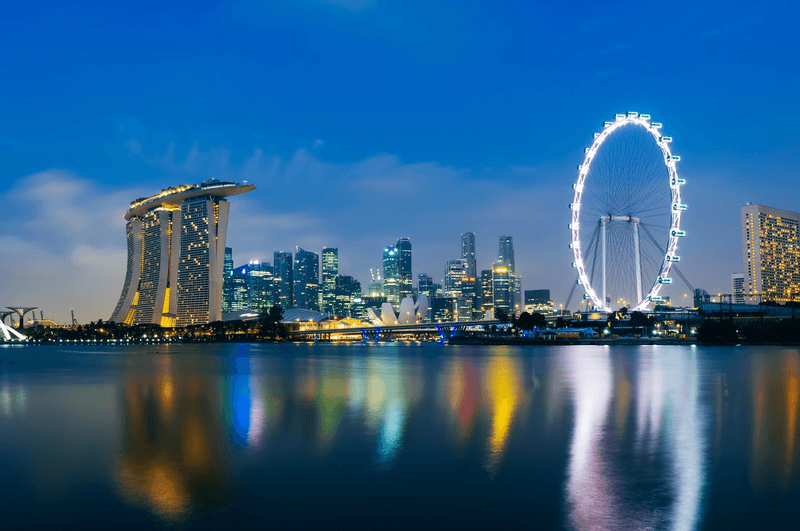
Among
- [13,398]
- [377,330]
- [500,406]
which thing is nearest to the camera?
[500,406]

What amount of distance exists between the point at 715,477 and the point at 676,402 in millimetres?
15364

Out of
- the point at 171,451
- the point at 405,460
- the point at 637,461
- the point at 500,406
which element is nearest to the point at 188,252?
the point at 500,406

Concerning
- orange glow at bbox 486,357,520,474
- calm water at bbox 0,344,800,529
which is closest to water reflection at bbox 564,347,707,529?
calm water at bbox 0,344,800,529

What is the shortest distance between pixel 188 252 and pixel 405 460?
182m

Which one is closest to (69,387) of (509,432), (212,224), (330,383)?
(330,383)

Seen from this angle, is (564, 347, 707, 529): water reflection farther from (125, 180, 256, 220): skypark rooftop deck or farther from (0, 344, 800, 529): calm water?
(125, 180, 256, 220): skypark rooftop deck

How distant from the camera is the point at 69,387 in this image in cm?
3991

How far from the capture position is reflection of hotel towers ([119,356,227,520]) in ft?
43.3

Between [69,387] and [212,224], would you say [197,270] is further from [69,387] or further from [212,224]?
[69,387]

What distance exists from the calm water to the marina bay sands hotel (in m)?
154

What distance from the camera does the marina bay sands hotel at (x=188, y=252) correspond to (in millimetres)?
183500

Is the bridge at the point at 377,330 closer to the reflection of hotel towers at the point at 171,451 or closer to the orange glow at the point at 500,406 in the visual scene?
the orange glow at the point at 500,406

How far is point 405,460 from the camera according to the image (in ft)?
55.1

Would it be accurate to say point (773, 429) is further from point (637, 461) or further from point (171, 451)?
point (171, 451)
